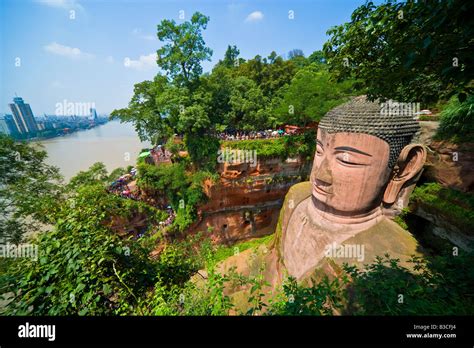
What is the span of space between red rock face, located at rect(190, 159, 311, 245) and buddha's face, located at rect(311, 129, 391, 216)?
25.0ft

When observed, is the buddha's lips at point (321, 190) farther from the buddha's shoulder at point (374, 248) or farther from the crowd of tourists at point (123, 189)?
the crowd of tourists at point (123, 189)

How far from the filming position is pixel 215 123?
12594 millimetres

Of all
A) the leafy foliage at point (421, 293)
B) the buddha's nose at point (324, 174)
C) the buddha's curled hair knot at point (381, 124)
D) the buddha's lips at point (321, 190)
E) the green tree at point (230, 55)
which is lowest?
the leafy foliage at point (421, 293)

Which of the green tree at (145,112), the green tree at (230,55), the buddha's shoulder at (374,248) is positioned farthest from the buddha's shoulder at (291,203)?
the green tree at (230,55)

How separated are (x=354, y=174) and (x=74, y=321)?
4466 mm

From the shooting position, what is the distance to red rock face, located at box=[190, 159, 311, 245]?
11.8 metres

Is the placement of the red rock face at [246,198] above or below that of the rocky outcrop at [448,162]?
below

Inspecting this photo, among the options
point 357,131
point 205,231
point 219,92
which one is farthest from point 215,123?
→ point 357,131

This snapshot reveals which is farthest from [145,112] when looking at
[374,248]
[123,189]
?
[374,248]

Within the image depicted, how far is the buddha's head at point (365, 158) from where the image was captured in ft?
12.0

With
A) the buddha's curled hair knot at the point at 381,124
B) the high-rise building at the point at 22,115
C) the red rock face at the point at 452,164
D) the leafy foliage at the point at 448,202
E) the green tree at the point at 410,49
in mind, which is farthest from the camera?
the high-rise building at the point at 22,115

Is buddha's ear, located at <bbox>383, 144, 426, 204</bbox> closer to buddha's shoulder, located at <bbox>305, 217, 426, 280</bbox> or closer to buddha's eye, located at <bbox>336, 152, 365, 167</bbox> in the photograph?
buddha's shoulder, located at <bbox>305, 217, 426, 280</bbox>

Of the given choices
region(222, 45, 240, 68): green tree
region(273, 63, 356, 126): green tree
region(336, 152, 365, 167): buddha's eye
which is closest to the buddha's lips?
region(336, 152, 365, 167): buddha's eye

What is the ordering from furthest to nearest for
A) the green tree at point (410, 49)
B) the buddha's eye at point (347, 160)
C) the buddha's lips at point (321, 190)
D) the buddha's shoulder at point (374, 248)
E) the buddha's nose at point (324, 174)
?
the buddha's lips at point (321, 190), the buddha's nose at point (324, 174), the buddha's eye at point (347, 160), the buddha's shoulder at point (374, 248), the green tree at point (410, 49)
